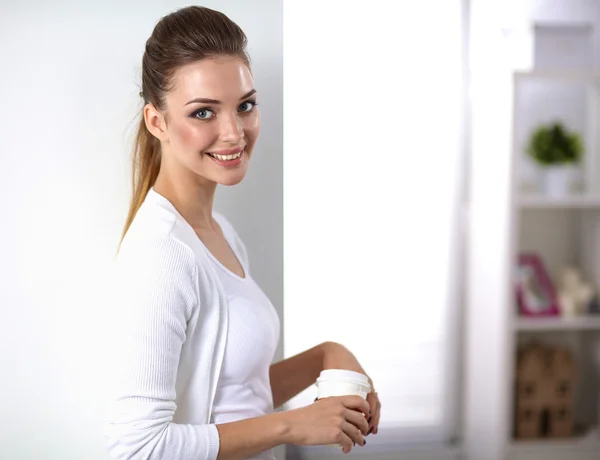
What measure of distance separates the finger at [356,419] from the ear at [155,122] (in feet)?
1.69

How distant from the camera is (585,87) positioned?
3.08 metres

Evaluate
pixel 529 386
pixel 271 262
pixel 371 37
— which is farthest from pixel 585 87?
pixel 271 262

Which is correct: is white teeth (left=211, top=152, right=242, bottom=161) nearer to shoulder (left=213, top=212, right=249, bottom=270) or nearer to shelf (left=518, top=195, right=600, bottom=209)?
shoulder (left=213, top=212, right=249, bottom=270)

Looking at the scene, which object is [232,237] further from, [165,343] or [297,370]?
[165,343]

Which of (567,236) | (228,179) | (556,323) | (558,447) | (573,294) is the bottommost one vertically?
(558,447)

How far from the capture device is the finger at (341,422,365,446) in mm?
1027

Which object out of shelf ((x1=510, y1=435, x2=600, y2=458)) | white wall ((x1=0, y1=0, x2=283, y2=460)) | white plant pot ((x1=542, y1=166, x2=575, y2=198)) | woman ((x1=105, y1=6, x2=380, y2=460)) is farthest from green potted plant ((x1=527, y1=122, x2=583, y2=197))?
woman ((x1=105, y1=6, x2=380, y2=460))

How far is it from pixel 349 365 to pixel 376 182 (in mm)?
1759

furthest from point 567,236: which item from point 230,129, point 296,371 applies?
point 230,129

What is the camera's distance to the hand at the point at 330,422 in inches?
39.5

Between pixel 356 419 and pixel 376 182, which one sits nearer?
pixel 356 419

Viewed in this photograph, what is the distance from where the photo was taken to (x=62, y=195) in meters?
1.33

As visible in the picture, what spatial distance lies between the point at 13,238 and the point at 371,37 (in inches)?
76.3

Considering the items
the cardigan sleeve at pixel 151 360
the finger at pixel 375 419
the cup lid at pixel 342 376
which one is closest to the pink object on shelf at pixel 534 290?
the finger at pixel 375 419
